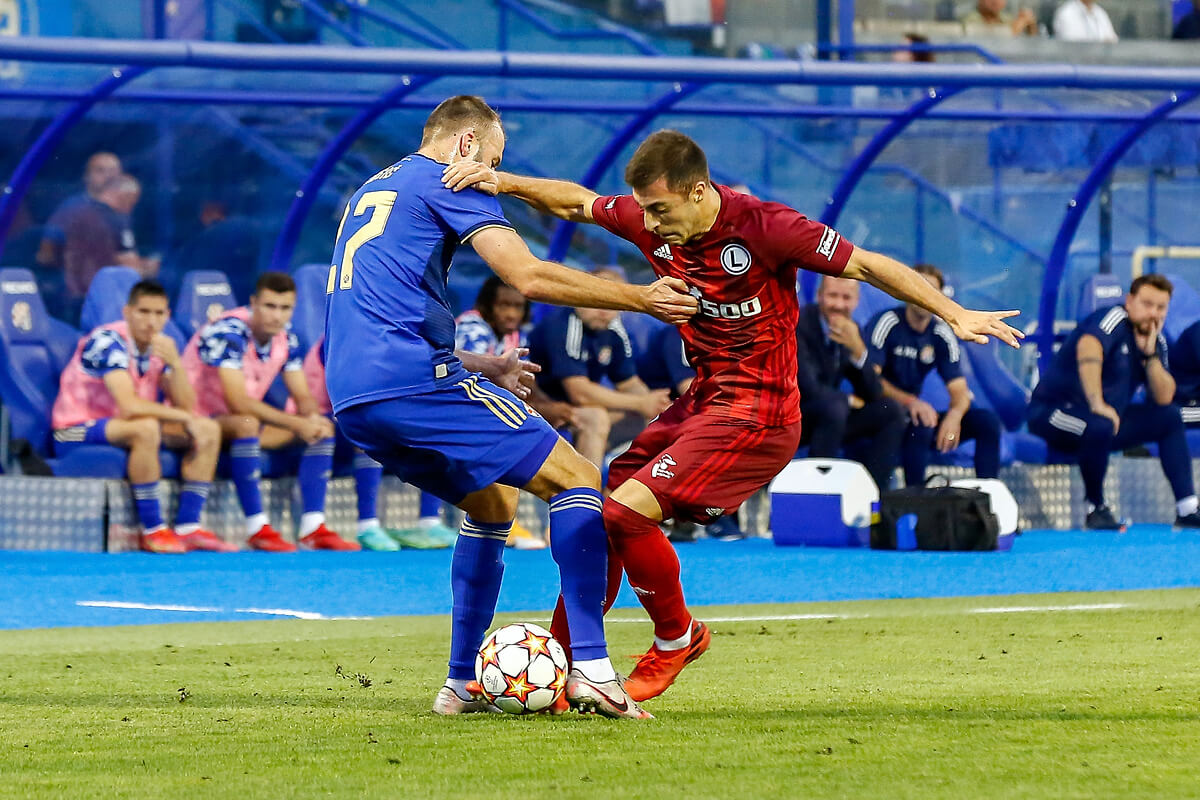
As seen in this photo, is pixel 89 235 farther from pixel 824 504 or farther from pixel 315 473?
pixel 824 504

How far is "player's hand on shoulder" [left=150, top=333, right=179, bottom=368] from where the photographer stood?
1102 centimetres

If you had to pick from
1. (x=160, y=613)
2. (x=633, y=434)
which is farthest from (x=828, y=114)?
(x=160, y=613)

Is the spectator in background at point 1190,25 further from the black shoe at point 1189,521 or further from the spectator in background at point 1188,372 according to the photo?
the black shoe at point 1189,521

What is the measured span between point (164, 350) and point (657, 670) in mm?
6180

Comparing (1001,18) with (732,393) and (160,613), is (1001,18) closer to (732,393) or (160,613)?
(160,613)

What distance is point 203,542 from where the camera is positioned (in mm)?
11156

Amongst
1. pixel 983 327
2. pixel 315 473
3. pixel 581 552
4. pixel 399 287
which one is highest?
pixel 399 287

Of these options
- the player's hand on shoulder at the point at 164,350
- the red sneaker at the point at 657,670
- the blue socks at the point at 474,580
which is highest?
the player's hand on shoulder at the point at 164,350

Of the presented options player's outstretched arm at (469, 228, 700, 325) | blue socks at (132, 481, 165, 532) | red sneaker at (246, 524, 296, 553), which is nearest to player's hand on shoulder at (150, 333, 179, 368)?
blue socks at (132, 481, 165, 532)

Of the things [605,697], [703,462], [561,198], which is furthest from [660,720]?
[561,198]

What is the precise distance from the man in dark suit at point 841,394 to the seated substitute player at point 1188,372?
7.37 feet

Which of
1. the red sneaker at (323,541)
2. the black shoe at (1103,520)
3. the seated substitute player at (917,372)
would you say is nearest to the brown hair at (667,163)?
the red sneaker at (323,541)

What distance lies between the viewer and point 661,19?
1727 cm

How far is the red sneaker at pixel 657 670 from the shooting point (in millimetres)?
5430
